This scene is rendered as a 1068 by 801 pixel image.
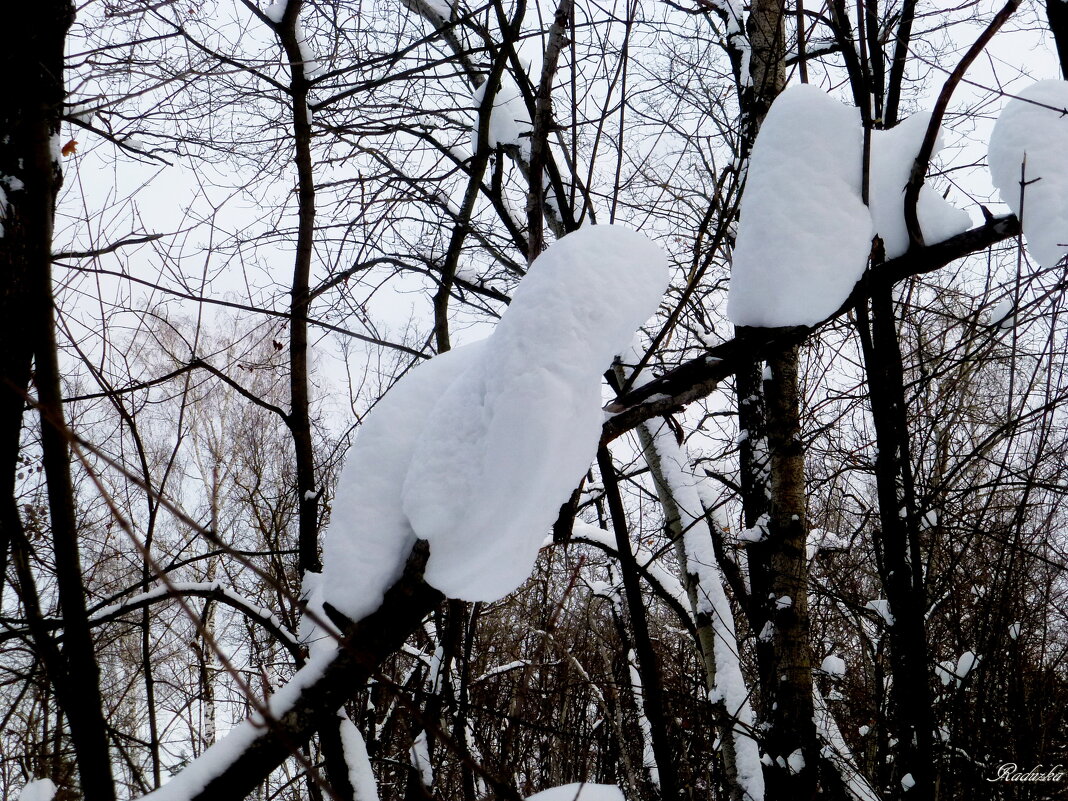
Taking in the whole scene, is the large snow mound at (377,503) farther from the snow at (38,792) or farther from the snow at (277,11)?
the snow at (277,11)

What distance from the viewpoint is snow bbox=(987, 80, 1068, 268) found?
1472mm

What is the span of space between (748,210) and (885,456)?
1460mm

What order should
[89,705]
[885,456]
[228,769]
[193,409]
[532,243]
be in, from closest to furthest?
[89,705] < [228,769] < [532,243] < [885,456] < [193,409]

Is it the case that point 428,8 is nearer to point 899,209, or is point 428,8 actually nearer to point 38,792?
point 899,209

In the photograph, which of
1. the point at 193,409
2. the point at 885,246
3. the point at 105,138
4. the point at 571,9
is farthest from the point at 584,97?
the point at 193,409

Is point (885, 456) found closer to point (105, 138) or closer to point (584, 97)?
point (584, 97)

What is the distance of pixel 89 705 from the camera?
0.76 meters

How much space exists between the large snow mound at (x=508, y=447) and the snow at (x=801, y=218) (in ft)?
1.23

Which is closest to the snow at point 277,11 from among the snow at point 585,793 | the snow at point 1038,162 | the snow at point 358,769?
the snow at point 1038,162

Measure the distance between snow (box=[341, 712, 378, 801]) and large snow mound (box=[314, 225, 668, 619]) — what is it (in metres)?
1.29

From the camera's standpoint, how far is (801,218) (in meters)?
1.45

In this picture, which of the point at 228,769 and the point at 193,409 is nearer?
the point at 228,769

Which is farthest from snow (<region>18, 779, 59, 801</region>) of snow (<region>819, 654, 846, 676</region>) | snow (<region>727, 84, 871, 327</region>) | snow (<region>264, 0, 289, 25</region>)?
snow (<region>819, 654, 846, 676</region>)

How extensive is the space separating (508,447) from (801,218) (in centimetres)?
93
